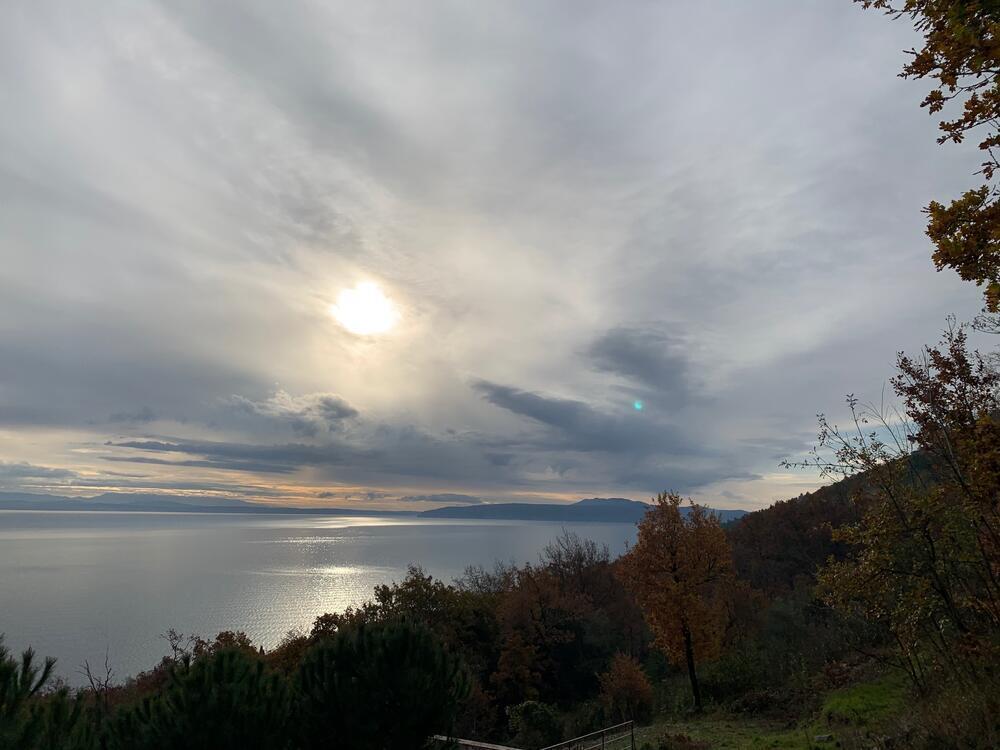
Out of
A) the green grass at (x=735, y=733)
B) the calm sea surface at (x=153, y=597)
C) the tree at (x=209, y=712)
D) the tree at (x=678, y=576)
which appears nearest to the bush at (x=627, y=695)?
the tree at (x=678, y=576)

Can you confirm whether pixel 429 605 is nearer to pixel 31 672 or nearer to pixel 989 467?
pixel 31 672

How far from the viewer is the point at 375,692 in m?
9.92

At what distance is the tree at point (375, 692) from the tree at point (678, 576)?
1684 centimetres

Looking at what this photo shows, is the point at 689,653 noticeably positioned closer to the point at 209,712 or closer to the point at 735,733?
the point at 735,733

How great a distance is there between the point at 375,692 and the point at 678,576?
61.4ft

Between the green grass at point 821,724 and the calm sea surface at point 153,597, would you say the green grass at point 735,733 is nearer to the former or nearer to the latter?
the green grass at point 821,724

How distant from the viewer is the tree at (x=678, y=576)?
2455cm

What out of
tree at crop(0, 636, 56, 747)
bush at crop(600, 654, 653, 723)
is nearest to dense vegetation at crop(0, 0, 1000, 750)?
tree at crop(0, 636, 56, 747)

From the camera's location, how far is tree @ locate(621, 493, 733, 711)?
2455 cm

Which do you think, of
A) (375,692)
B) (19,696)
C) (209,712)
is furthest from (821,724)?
(19,696)

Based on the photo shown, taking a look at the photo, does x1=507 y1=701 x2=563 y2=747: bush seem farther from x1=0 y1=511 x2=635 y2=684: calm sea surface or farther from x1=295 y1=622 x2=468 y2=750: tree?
x1=0 y1=511 x2=635 y2=684: calm sea surface

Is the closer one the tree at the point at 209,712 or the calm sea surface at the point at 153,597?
the tree at the point at 209,712

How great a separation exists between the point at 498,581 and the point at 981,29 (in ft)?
218

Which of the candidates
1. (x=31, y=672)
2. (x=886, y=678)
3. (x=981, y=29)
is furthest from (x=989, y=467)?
(x=886, y=678)
